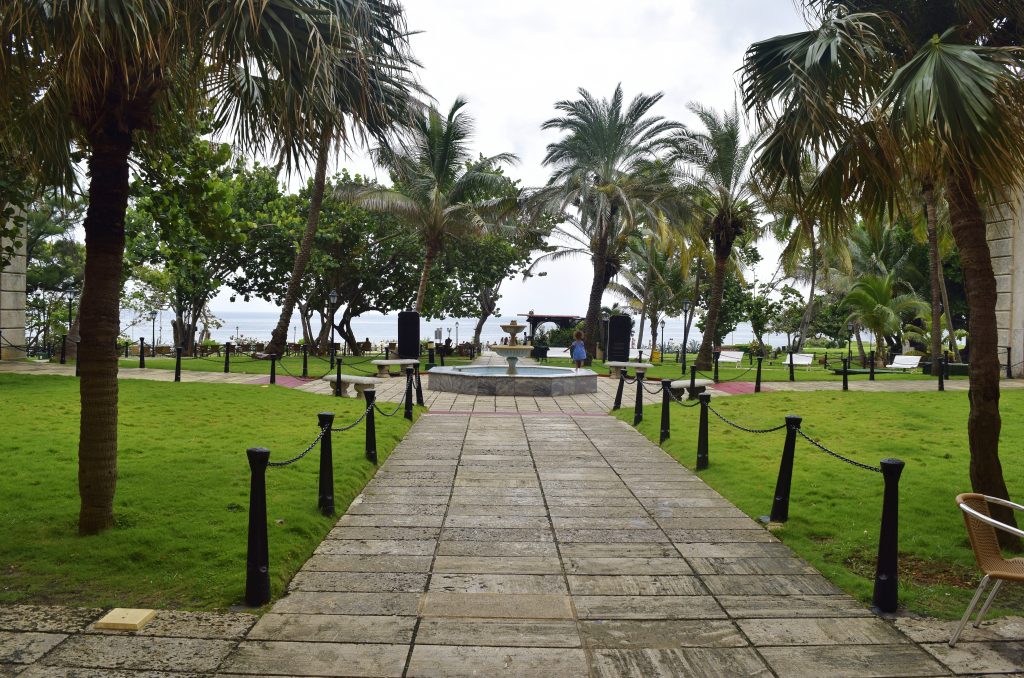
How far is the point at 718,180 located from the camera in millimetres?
22969

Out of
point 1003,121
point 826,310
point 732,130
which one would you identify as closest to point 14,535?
point 1003,121

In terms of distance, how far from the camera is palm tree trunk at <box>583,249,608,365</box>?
2809 centimetres

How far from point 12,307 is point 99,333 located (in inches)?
836

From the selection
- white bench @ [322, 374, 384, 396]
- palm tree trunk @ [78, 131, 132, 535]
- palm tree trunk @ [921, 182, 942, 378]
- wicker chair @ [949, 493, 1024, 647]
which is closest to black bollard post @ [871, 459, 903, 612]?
wicker chair @ [949, 493, 1024, 647]

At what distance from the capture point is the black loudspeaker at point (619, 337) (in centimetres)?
2581

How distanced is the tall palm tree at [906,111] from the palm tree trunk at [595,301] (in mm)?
21395

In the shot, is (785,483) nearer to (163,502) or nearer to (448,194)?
(163,502)

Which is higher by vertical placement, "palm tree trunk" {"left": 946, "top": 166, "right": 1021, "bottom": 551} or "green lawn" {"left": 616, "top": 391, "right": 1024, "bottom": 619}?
"palm tree trunk" {"left": 946, "top": 166, "right": 1021, "bottom": 551}

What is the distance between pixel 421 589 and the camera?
15.3 ft

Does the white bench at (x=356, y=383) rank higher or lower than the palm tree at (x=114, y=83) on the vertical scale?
lower

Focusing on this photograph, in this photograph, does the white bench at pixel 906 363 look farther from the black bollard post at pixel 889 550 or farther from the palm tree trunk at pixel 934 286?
the black bollard post at pixel 889 550

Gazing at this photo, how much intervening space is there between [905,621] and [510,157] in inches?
988

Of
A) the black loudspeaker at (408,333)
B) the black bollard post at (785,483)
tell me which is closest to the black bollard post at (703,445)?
the black bollard post at (785,483)

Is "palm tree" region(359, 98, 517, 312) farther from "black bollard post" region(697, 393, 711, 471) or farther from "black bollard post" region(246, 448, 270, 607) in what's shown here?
"black bollard post" region(246, 448, 270, 607)
